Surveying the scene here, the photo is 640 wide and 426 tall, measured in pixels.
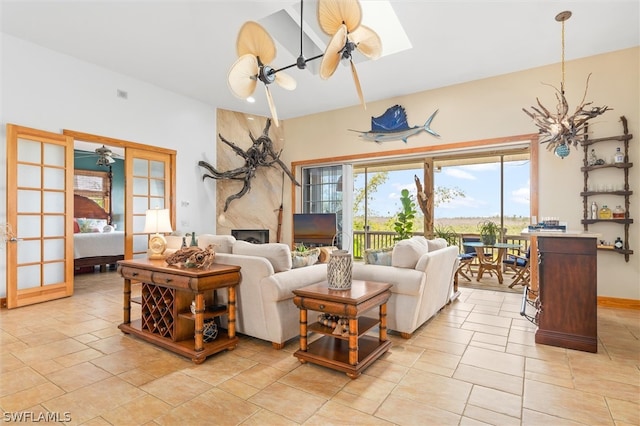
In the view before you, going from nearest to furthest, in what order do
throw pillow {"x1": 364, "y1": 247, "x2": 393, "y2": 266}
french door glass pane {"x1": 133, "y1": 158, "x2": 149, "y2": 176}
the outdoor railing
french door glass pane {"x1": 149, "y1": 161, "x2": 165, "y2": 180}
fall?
throw pillow {"x1": 364, "y1": 247, "x2": 393, "y2": 266}, french door glass pane {"x1": 133, "y1": 158, "x2": 149, "y2": 176}, french door glass pane {"x1": 149, "y1": 161, "x2": 165, "y2": 180}, the outdoor railing

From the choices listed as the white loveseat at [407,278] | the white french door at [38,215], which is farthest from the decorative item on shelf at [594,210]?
the white french door at [38,215]

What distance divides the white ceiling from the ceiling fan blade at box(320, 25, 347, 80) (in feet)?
3.68

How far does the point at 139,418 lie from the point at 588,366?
314cm

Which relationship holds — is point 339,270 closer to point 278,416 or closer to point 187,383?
point 278,416

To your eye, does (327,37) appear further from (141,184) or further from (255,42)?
(141,184)

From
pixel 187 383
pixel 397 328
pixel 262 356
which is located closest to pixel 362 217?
pixel 397 328

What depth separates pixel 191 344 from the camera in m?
2.70

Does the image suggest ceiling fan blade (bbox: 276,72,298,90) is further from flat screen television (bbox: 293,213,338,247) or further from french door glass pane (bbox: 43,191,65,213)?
french door glass pane (bbox: 43,191,65,213)

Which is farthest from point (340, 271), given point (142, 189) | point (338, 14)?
point (142, 189)

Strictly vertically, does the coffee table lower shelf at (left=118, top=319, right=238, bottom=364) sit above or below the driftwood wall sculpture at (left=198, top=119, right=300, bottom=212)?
below

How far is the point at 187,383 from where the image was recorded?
2.22 meters

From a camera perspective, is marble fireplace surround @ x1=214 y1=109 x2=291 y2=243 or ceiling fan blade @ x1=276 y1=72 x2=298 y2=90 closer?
ceiling fan blade @ x1=276 y1=72 x2=298 y2=90

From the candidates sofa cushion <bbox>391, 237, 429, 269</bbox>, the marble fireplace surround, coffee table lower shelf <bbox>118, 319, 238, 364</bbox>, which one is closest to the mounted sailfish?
the marble fireplace surround

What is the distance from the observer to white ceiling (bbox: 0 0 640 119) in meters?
3.41
